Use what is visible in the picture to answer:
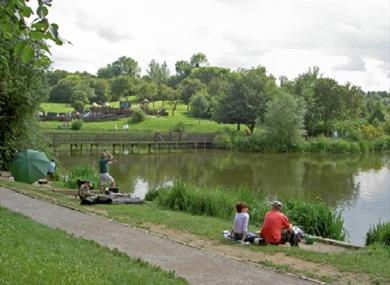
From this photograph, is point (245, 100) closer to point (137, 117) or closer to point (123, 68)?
point (137, 117)

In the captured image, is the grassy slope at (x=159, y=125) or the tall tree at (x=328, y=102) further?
the grassy slope at (x=159, y=125)

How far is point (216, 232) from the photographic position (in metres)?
12.6

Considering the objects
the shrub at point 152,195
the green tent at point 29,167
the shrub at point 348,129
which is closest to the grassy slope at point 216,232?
the shrub at point 152,195

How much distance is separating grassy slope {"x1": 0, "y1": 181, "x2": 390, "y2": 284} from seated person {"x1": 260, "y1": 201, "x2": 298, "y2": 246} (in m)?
0.52

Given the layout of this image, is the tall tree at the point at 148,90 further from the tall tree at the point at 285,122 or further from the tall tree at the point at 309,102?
the tall tree at the point at 285,122

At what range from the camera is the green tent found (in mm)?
21406

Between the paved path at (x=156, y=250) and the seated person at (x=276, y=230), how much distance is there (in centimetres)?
199

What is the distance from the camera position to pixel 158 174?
37.2 m

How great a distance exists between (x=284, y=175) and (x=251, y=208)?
2114 centimetres

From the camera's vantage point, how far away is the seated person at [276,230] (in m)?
11.6

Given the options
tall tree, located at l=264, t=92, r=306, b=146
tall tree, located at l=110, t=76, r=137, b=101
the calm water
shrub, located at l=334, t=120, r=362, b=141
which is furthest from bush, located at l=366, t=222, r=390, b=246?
tall tree, located at l=110, t=76, r=137, b=101

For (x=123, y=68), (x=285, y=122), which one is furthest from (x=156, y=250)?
(x=123, y=68)

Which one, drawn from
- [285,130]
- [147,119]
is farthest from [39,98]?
[147,119]

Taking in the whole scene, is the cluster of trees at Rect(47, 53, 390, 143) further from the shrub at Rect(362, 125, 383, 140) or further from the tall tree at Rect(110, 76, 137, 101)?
the shrub at Rect(362, 125, 383, 140)
